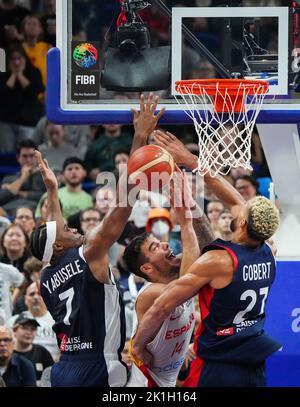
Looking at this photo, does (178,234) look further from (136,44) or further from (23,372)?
(136,44)

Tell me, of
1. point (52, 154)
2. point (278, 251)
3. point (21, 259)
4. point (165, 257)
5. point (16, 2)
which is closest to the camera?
point (165, 257)

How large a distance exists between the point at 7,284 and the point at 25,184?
2.14 meters

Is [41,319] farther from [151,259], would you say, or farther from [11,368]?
[151,259]

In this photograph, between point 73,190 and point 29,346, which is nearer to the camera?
point 29,346

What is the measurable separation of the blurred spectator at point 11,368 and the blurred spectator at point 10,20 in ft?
16.6

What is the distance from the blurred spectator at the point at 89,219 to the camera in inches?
429

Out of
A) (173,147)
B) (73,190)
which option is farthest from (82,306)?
(73,190)

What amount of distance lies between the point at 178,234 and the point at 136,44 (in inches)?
135

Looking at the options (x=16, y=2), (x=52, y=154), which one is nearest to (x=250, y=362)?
(x=52, y=154)

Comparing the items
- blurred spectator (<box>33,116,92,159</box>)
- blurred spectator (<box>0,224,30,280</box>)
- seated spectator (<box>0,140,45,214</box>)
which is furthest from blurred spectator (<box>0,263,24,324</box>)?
blurred spectator (<box>33,116,92,159</box>)

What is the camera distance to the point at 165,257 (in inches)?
305

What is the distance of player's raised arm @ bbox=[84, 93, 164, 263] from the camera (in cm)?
733

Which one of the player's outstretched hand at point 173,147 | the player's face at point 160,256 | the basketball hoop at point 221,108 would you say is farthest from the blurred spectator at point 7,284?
the basketball hoop at point 221,108

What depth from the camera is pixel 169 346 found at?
7668mm
